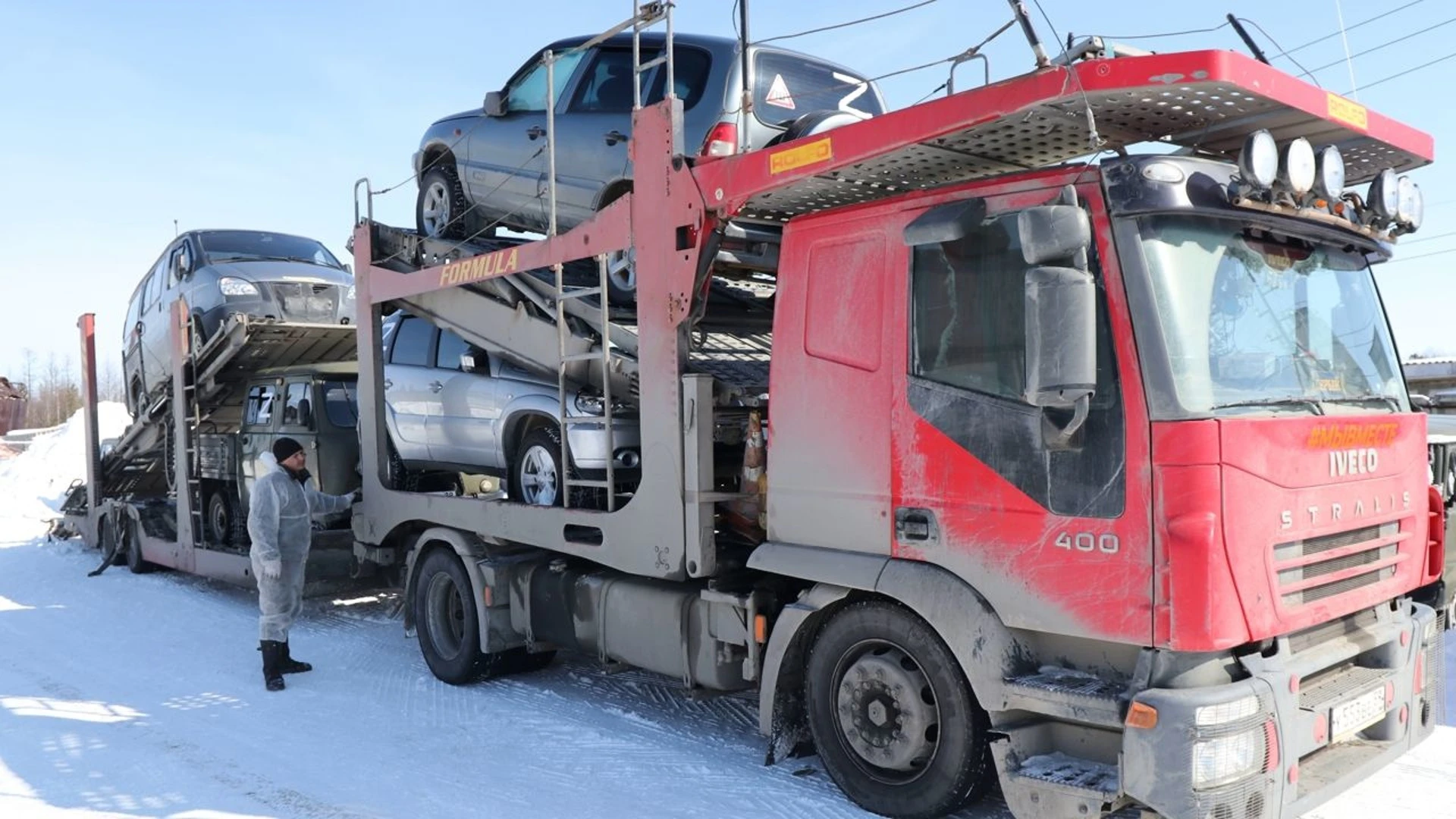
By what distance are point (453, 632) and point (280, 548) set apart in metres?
1.38

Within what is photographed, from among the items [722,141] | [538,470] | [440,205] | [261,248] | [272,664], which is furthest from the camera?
[261,248]

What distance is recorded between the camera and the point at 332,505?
8312 millimetres

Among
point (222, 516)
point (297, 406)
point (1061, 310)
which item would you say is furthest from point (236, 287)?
point (1061, 310)

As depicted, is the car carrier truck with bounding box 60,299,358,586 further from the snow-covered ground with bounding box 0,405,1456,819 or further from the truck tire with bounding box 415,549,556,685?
the truck tire with bounding box 415,549,556,685

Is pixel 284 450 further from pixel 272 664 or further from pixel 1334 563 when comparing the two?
pixel 1334 563

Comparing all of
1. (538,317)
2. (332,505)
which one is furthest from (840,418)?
(332,505)

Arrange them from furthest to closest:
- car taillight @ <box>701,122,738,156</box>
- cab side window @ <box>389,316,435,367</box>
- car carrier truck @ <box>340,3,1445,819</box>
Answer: cab side window @ <box>389,316,435,367</box>
car taillight @ <box>701,122,738,156</box>
car carrier truck @ <box>340,3,1445,819</box>

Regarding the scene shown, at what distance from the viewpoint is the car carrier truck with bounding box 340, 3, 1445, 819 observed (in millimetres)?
3434

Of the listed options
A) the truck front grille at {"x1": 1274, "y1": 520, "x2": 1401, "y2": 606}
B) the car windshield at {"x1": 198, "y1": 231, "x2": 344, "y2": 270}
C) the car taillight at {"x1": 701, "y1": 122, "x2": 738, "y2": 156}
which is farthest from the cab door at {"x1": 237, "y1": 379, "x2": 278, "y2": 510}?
the truck front grille at {"x1": 1274, "y1": 520, "x2": 1401, "y2": 606}

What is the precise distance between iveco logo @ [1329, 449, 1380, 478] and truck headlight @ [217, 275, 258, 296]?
33.9 ft

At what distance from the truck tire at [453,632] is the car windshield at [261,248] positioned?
6.28m

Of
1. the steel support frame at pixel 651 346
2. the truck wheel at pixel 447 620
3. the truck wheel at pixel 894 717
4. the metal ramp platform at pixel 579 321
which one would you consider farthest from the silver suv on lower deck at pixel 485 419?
the truck wheel at pixel 894 717

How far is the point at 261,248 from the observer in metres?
12.1

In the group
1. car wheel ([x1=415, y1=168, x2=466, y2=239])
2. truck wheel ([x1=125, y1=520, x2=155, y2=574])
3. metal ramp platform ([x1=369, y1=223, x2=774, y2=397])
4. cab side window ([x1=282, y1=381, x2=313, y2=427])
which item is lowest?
truck wheel ([x1=125, y1=520, x2=155, y2=574])
